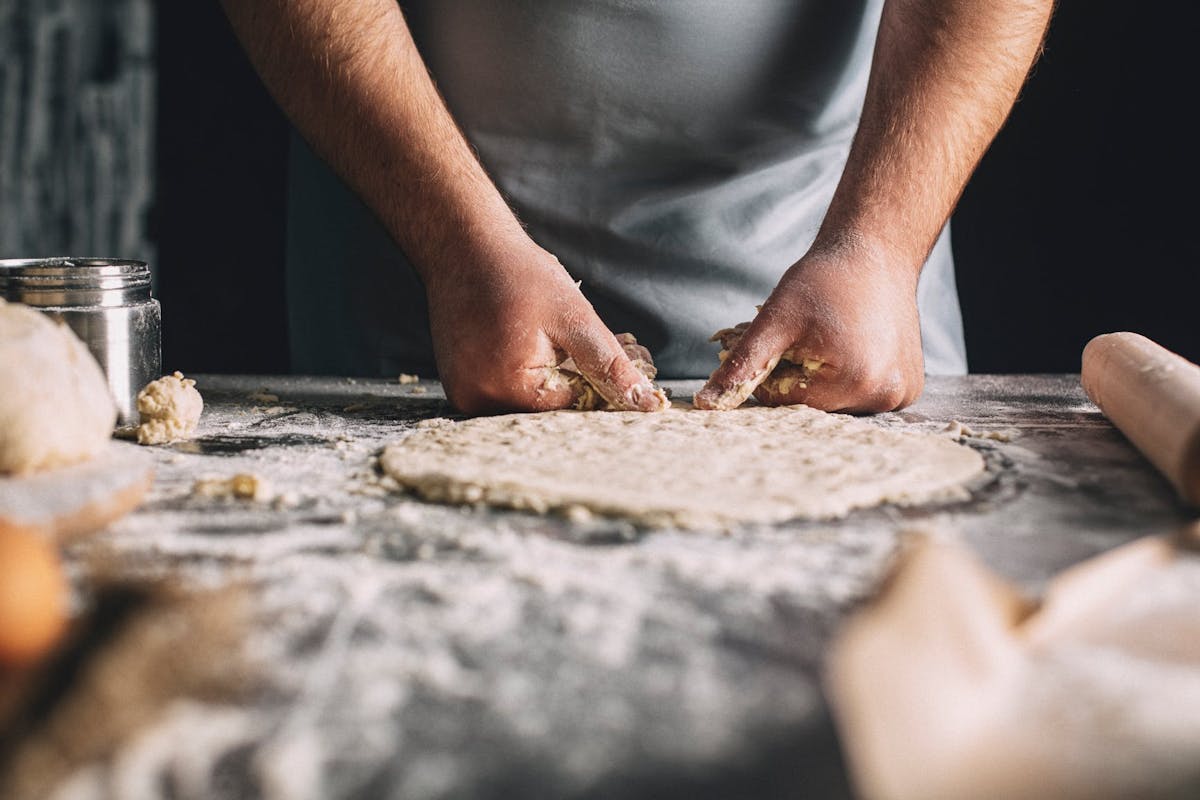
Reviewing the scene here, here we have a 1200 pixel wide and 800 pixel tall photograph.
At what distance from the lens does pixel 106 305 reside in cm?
124

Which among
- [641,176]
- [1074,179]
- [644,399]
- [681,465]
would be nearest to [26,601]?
[681,465]

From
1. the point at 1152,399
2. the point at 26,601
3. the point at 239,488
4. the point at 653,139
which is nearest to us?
the point at 26,601

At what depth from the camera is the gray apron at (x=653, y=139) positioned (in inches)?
70.7

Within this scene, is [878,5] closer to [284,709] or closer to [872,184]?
[872,184]

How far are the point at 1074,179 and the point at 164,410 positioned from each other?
2468 mm

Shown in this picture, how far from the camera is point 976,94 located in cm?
167

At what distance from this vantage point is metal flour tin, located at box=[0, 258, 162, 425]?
1220 millimetres

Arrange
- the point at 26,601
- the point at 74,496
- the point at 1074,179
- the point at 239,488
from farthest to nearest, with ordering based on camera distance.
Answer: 1. the point at 1074,179
2. the point at 239,488
3. the point at 74,496
4. the point at 26,601

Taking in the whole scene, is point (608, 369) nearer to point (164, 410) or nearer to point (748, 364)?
point (748, 364)

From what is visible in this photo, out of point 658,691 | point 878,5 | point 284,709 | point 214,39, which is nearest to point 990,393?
point 878,5

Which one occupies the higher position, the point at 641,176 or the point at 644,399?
the point at 641,176

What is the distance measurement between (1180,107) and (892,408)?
1.77m

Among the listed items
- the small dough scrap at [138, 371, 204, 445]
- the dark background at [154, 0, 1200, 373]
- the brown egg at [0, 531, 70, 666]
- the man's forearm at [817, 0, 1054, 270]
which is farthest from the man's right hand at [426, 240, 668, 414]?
the dark background at [154, 0, 1200, 373]

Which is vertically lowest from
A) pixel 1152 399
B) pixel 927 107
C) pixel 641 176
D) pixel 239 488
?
pixel 239 488
